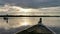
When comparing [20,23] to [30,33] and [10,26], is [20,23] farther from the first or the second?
[30,33]

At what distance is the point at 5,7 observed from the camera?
3.34 metres

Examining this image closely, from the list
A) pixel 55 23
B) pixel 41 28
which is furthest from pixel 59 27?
pixel 41 28

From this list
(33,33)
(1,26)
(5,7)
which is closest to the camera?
(33,33)

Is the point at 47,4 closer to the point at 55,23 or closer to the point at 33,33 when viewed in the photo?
the point at 55,23

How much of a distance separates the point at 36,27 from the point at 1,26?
263cm

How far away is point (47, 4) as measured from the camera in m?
3.72

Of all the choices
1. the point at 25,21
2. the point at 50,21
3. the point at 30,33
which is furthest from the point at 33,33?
the point at 50,21

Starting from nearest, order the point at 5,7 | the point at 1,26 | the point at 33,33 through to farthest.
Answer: the point at 33,33, the point at 5,7, the point at 1,26

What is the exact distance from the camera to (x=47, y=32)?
40.9 inches

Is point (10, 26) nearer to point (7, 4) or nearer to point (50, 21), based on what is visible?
point (7, 4)

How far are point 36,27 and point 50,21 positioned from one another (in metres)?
2.52

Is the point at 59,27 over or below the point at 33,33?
below

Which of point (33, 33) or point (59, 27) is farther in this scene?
point (59, 27)

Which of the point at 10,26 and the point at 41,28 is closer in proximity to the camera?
the point at 41,28
